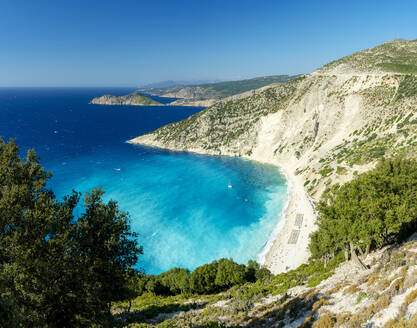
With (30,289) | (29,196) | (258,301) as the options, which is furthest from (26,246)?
→ (258,301)

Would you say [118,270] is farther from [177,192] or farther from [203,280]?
[177,192]

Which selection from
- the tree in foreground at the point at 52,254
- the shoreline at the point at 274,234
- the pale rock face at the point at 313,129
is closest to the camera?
the tree in foreground at the point at 52,254

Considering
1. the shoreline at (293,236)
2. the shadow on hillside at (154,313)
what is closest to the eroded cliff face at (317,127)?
the shoreline at (293,236)

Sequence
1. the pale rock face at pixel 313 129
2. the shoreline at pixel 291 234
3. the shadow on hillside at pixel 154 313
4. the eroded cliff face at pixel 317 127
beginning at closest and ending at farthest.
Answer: the shadow on hillside at pixel 154 313, the shoreline at pixel 291 234, the pale rock face at pixel 313 129, the eroded cliff face at pixel 317 127

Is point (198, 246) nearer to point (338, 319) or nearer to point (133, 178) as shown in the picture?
point (338, 319)

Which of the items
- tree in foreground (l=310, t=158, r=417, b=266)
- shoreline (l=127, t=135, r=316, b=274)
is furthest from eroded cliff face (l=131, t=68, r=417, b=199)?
tree in foreground (l=310, t=158, r=417, b=266)

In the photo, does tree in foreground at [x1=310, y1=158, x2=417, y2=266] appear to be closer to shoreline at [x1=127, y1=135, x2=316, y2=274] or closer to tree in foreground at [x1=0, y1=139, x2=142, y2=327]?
shoreline at [x1=127, y1=135, x2=316, y2=274]

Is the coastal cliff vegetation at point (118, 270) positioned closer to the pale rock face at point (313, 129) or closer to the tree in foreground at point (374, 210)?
the tree in foreground at point (374, 210)
